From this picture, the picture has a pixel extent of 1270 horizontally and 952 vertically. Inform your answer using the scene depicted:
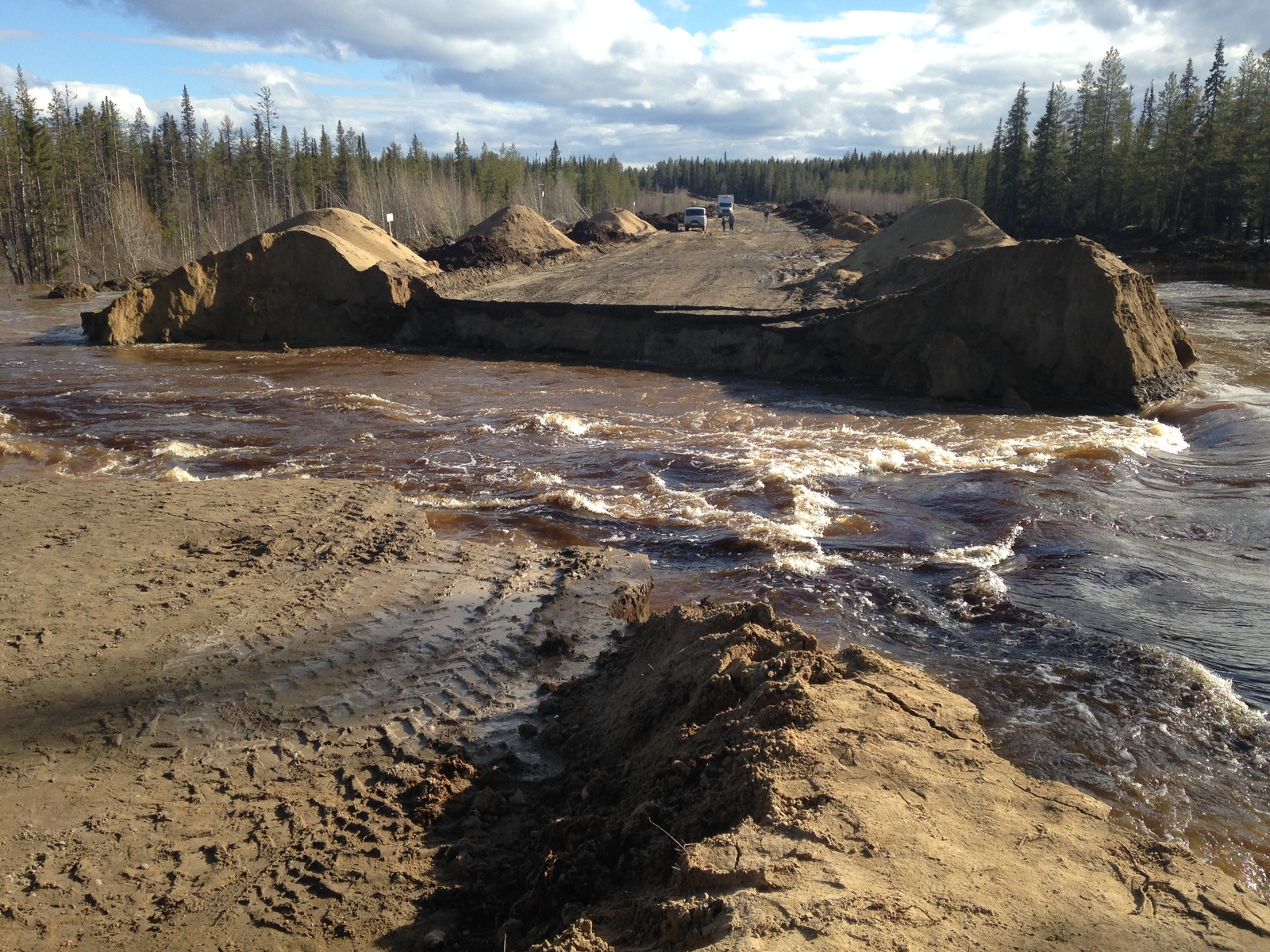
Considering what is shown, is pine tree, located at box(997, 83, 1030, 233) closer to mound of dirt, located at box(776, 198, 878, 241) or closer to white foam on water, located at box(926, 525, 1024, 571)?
mound of dirt, located at box(776, 198, 878, 241)

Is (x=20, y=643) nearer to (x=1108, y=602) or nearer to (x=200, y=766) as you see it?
(x=200, y=766)

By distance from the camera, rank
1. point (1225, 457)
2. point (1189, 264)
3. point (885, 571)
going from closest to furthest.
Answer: point (885, 571), point (1225, 457), point (1189, 264)

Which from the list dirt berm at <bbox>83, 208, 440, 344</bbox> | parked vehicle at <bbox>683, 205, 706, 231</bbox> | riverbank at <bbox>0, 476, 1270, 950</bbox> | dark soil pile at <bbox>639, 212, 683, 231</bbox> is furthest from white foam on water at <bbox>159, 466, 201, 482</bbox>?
dark soil pile at <bbox>639, 212, 683, 231</bbox>

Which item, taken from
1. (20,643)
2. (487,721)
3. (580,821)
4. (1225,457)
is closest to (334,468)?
(20,643)

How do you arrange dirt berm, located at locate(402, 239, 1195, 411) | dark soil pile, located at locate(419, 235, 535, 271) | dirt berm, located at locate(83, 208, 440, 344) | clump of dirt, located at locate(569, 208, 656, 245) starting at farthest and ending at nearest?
clump of dirt, located at locate(569, 208, 656, 245)
dark soil pile, located at locate(419, 235, 535, 271)
dirt berm, located at locate(83, 208, 440, 344)
dirt berm, located at locate(402, 239, 1195, 411)

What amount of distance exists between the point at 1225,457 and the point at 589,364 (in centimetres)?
1351

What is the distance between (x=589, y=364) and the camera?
2131cm

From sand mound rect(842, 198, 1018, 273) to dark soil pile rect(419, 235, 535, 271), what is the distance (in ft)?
39.0

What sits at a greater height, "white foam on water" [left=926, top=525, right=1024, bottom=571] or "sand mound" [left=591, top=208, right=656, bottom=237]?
"sand mound" [left=591, top=208, right=656, bottom=237]

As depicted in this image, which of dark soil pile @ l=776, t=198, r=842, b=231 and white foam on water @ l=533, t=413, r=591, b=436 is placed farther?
dark soil pile @ l=776, t=198, r=842, b=231

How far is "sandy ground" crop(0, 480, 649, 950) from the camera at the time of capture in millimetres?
3613

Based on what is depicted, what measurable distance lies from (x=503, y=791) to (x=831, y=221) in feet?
176

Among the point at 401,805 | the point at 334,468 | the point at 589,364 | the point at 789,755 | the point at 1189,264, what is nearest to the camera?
the point at 789,755

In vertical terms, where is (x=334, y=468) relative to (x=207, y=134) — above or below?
below
